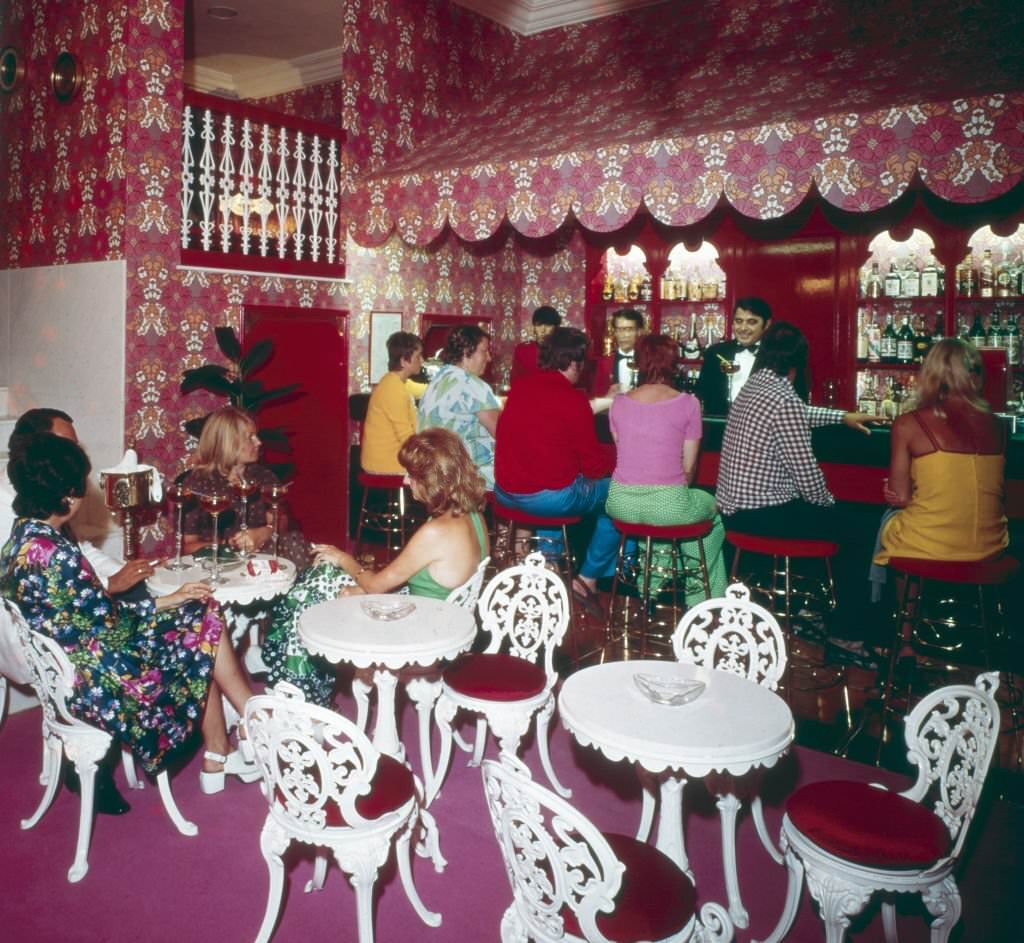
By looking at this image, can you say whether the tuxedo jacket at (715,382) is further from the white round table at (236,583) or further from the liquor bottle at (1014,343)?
the white round table at (236,583)

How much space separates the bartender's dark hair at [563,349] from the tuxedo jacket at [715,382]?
196 cm

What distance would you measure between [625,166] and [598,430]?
158cm

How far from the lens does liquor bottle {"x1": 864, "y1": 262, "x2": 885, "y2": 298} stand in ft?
23.0

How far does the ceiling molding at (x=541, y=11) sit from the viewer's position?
7562 millimetres

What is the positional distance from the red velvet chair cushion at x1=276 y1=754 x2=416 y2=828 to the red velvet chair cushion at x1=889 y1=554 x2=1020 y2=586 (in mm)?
2270

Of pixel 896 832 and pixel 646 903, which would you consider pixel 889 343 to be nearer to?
pixel 896 832

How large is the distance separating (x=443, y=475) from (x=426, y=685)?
0.80 m

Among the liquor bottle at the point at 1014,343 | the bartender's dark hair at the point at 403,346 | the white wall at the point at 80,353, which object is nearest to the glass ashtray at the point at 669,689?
the bartender's dark hair at the point at 403,346

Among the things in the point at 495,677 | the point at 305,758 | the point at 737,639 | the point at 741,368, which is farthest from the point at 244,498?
the point at 741,368

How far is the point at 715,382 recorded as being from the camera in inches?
253

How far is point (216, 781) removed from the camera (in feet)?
10.9

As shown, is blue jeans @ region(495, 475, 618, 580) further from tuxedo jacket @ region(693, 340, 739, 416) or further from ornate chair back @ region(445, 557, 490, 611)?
tuxedo jacket @ region(693, 340, 739, 416)

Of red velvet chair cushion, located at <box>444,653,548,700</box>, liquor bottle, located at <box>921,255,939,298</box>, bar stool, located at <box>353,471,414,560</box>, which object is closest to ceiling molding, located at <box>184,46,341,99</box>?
bar stool, located at <box>353,471,414,560</box>

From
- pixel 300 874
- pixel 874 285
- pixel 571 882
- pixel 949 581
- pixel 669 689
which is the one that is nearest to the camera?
pixel 571 882
